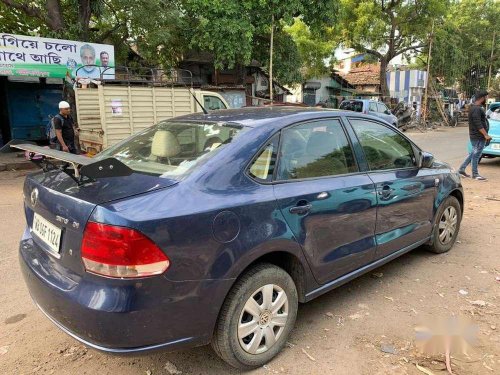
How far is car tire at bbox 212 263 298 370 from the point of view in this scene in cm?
244

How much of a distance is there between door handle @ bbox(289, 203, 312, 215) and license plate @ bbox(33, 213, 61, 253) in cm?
140

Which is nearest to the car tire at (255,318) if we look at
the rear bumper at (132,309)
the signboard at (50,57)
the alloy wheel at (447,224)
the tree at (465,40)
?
the rear bumper at (132,309)

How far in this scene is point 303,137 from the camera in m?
3.06

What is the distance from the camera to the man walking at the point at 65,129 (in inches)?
330

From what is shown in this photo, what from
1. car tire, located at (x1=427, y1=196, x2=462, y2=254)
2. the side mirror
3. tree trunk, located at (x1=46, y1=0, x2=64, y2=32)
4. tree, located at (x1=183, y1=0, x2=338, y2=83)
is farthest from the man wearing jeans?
tree trunk, located at (x1=46, y1=0, x2=64, y2=32)

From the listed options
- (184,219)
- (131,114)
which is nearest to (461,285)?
(184,219)

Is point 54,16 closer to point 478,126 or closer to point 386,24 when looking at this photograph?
point 478,126

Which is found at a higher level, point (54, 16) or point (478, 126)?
point (54, 16)

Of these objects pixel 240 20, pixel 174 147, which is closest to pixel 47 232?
pixel 174 147

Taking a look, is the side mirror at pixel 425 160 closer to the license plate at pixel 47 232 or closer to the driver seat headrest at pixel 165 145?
the driver seat headrest at pixel 165 145

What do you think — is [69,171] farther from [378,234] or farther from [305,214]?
[378,234]

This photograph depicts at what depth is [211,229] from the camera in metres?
2.27

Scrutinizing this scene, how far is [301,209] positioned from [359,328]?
111 cm

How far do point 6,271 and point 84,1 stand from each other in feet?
38.6
